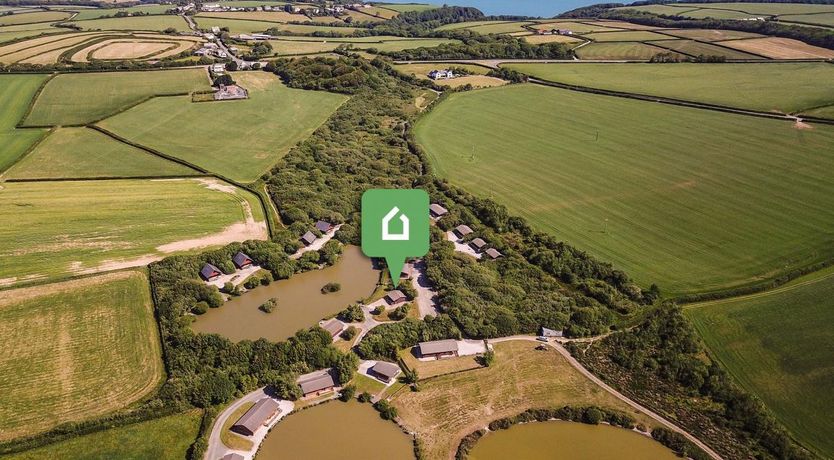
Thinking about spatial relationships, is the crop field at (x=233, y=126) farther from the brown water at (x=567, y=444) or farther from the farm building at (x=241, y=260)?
the brown water at (x=567, y=444)

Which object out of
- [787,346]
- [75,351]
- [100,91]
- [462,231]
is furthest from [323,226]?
[100,91]

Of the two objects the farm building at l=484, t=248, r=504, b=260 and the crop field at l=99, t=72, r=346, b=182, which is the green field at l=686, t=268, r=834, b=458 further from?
the crop field at l=99, t=72, r=346, b=182

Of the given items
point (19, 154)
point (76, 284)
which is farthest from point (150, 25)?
point (76, 284)

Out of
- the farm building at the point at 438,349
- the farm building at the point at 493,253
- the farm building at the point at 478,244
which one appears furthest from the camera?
the farm building at the point at 478,244

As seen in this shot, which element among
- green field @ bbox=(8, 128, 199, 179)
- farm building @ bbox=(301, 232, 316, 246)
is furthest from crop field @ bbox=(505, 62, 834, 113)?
green field @ bbox=(8, 128, 199, 179)

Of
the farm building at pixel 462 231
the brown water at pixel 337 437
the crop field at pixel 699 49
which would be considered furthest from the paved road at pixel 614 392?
the crop field at pixel 699 49
